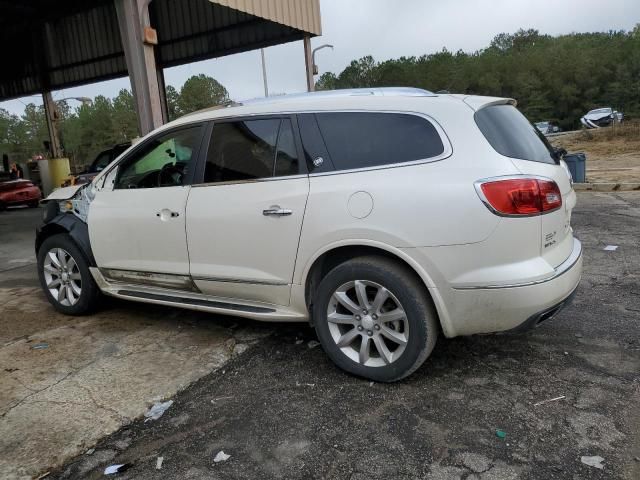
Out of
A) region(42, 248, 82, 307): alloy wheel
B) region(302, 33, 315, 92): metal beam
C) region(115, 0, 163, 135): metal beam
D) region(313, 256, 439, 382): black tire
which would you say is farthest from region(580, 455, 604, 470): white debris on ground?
region(302, 33, 315, 92): metal beam

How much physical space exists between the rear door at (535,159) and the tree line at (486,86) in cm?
4064

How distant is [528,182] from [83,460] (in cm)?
276

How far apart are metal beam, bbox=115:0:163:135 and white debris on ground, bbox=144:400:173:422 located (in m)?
5.75

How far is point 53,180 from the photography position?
18.5 m

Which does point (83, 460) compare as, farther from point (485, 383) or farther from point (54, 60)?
point (54, 60)

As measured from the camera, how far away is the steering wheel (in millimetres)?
4027

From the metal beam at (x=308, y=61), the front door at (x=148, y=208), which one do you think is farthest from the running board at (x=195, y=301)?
the metal beam at (x=308, y=61)

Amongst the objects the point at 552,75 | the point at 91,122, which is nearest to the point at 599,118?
the point at 552,75

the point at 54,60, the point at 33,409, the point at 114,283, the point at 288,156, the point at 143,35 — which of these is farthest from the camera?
the point at 54,60

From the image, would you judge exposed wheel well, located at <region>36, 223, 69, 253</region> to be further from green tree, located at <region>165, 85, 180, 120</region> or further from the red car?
green tree, located at <region>165, 85, 180, 120</region>

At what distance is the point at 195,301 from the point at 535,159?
2.59 m

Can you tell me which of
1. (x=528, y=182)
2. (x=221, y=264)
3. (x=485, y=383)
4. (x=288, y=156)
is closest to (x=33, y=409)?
(x=221, y=264)

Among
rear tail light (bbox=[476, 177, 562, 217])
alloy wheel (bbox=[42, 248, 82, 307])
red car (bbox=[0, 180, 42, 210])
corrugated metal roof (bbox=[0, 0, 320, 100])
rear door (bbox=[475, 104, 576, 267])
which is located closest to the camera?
rear tail light (bbox=[476, 177, 562, 217])

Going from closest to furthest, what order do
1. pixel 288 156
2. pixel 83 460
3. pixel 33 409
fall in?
pixel 83 460, pixel 33 409, pixel 288 156
